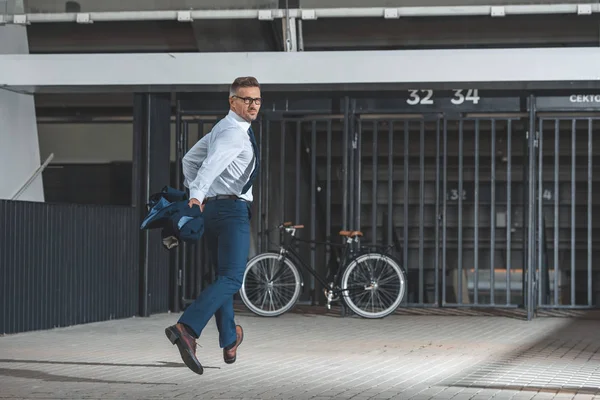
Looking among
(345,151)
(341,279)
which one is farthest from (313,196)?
(341,279)

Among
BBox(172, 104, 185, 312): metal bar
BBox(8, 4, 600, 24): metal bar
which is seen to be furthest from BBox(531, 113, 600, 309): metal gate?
BBox(172, 104, 185, 312): metal bar

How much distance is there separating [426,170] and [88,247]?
237 inches

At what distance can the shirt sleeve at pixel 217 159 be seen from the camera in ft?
22.7

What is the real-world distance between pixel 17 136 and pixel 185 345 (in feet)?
20.3

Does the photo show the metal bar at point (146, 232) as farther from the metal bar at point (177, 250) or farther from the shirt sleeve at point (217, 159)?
the shirt sleeve at point (217, 159)

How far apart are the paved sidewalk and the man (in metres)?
0.39

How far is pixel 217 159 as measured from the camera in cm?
698

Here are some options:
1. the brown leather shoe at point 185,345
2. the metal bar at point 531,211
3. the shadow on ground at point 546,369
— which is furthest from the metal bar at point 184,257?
the brown leather shoe at point 185,345

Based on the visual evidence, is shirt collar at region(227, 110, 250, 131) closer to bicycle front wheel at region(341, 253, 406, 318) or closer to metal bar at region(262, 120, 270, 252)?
bicycle front wheel at region(341, 253, 406, 318)

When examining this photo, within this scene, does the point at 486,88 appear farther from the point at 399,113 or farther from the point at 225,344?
the point at 225,344

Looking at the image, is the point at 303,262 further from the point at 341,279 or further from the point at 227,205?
the point at 227,205

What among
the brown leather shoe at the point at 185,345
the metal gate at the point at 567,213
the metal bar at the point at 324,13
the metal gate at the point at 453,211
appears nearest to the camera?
the brown leather shoe at the point at 185,345

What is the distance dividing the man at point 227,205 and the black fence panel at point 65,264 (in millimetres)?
3070

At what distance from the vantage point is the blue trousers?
708 centimetres
